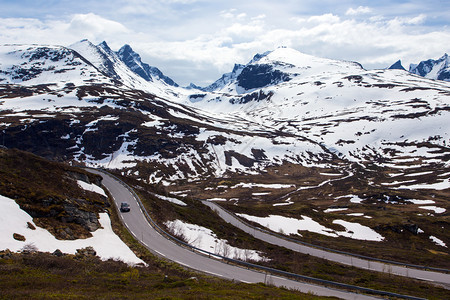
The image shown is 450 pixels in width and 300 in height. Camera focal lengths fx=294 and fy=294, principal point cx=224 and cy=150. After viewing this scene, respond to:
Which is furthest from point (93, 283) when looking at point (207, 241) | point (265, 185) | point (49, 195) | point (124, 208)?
point (265, 185)

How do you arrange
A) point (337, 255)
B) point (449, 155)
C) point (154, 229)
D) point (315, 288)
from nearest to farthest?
1. point (315, 288)
2. point (154, 229)
3. point (337, 255)
4. point (449, 155)

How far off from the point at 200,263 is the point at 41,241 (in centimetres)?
1344

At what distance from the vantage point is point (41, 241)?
22.9 metres

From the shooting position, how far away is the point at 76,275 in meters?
18.4

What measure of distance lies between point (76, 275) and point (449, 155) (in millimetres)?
235838

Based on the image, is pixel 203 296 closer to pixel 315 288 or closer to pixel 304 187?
pixel 315 288

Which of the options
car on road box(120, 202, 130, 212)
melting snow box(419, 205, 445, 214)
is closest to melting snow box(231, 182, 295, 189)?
melting snow box(419, 205, 445, 214)

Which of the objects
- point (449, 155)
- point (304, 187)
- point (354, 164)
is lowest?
point (304, 187)

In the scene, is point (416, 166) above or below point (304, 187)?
above

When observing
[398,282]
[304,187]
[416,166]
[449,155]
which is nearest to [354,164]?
[416,166]

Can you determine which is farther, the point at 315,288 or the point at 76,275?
the point at 315,288

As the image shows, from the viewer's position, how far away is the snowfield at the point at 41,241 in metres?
21.7

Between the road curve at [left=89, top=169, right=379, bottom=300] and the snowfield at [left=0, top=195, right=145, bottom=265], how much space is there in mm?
3800

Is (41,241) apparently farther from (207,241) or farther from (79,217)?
(207,241)
